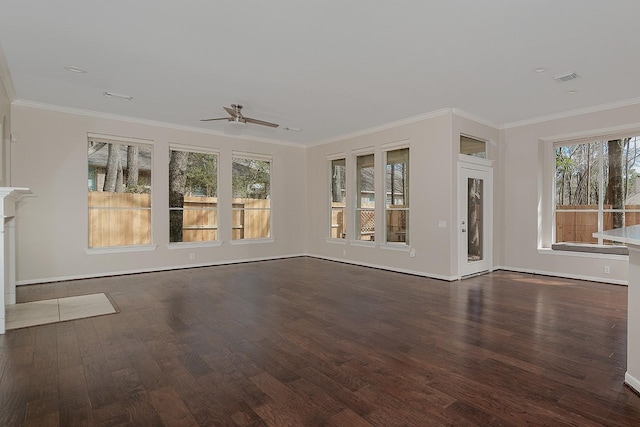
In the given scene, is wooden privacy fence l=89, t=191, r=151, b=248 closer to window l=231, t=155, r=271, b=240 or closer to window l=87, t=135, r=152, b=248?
window l=87, t=135, r=152, b=248

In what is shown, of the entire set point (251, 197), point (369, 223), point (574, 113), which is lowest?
point (369, 223)

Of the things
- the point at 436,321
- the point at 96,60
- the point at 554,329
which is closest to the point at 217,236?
the point at 96,60

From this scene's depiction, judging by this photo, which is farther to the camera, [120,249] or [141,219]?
[141,219]

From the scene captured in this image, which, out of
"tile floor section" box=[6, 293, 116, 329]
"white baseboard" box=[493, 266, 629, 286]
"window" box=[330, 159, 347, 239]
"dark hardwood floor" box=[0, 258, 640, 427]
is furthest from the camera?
"window" box=[330, 159, 347, 239]

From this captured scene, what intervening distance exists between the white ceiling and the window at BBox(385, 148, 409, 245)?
3.81 feet

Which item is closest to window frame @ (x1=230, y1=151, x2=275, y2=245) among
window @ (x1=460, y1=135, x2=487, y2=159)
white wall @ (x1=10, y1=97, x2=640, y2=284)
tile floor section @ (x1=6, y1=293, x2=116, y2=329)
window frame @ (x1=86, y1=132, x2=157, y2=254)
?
white wall @ (x1=10, y1=97, x2=640, y2=284)

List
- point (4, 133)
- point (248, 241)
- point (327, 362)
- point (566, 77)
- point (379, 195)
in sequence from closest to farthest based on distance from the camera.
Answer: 1. point (327, 362)
2. point (566, 77)
3. point (4, 133)
4. point (379, 195)
5. point (248, 241)

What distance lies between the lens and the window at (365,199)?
288 inches

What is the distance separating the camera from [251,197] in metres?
8.04

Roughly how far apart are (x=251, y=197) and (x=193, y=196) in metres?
1.32

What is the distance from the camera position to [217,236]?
7.43 m

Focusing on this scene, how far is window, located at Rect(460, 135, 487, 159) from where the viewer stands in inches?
244

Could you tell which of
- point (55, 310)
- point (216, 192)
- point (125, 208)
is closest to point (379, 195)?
point (216, 192)

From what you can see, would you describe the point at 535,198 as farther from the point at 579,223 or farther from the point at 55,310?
the point at 55,310
